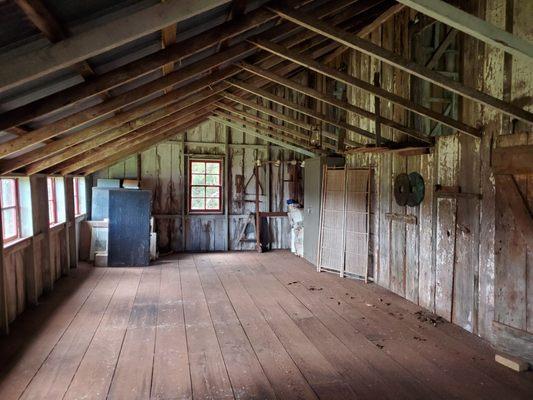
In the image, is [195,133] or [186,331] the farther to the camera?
[195,133]

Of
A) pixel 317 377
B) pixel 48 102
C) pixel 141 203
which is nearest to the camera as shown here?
pixel 48 102

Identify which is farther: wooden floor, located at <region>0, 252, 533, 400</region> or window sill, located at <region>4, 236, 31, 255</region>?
window sill, located at <region>4, 236, 31, 255</region>

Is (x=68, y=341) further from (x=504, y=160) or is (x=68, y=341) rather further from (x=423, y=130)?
(x=423, y=130)

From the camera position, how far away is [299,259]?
28.3 feet

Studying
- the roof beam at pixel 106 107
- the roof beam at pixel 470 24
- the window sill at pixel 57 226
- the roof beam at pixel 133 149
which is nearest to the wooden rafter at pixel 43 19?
the roof beam at pixel 106 107

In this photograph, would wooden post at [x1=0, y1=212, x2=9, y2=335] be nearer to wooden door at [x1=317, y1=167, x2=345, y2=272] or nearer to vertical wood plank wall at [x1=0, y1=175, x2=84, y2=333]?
vertical wood plank wall at [x1=0, y1=175, x2=84, y2=333]

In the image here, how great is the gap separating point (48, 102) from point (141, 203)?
497 centimetres

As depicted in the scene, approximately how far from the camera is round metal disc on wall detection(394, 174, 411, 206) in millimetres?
5483

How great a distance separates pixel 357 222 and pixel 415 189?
5.50 ft

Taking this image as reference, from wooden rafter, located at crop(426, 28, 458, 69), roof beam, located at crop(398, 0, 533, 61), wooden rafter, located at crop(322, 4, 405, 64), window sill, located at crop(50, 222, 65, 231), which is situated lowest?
window sill, located at crop(50, 222, 65, 231)

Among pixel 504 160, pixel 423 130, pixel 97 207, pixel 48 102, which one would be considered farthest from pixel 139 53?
pixel 97 207

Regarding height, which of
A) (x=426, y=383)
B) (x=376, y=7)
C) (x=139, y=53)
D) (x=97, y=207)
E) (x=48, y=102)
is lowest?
(x=426, y=383)

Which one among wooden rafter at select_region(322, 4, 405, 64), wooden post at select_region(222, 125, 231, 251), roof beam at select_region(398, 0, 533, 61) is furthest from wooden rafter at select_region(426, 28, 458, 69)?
wooden post at select_region(222, 125, 231, 251)

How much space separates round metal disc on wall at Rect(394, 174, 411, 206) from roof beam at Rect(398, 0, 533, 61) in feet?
9.62
